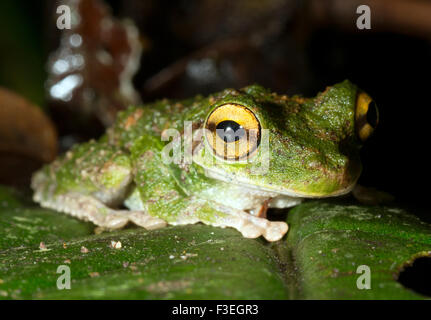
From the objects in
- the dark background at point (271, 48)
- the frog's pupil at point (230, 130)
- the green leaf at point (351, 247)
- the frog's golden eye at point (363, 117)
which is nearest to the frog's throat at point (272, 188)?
the green leaf at point (351, 247)

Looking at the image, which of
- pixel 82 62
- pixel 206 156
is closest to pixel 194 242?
pixel 206 156

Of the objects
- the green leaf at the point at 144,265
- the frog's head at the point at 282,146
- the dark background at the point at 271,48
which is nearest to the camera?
the green leaf at the point at 144,265

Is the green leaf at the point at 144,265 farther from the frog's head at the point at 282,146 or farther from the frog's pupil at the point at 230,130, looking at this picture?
the frog's pupil at the point at 230,130

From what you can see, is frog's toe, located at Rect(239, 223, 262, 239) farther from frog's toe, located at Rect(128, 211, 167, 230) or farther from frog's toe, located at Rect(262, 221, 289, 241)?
frog's toe, located at Rect(128, 211, 167, 230)

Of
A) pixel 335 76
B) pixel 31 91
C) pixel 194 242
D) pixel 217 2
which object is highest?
pixel 217 2

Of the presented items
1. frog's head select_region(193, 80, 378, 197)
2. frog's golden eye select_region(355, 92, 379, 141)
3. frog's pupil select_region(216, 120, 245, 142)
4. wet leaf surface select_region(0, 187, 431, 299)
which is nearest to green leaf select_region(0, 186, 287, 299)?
wet leaf surface select_region(0, 187, 431, 299)

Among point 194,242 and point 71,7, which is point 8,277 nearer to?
point 194,242
